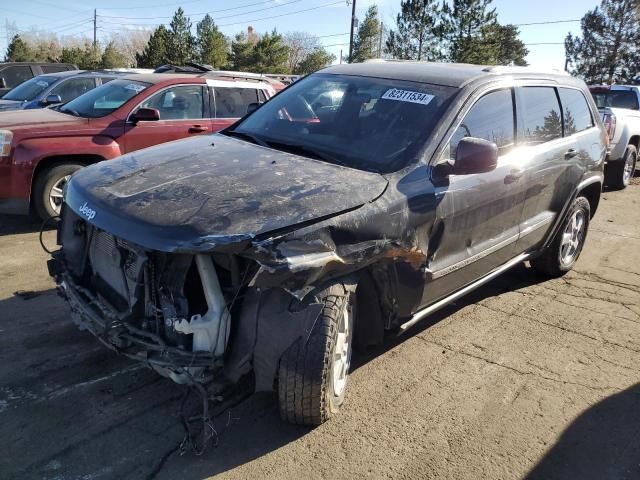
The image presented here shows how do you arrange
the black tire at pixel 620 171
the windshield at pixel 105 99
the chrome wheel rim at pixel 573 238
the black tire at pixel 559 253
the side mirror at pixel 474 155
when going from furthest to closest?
the black tire at pixel 620 171, the windshield at pixel 105 99, the chrome wheel rim at pixel 573 238, the black tire at pixel 559 253, the side mirror at pixel 474 155

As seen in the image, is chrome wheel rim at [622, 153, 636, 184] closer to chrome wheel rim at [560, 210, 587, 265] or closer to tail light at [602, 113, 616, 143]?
tail light at [602, 113, 616, 143]

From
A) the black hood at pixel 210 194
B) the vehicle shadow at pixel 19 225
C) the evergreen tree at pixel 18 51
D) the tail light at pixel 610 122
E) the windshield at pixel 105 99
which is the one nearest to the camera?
the black hood at pixel 210 194

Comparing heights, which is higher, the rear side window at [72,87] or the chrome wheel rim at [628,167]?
the rear side window at [72,87]

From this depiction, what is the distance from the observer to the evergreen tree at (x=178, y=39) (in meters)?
37.2

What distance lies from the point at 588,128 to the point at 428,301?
296 cm

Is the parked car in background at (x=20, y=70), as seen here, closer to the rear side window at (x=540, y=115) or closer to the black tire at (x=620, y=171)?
the black tire at (x=620, y=171)

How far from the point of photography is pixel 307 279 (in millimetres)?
2621

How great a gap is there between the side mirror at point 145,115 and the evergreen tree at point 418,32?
3089 cm

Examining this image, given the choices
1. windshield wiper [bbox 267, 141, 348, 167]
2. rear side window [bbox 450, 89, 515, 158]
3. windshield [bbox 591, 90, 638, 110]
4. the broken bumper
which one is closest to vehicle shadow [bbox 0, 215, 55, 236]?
the broken bumper

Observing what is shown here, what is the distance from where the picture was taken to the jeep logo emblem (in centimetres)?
285

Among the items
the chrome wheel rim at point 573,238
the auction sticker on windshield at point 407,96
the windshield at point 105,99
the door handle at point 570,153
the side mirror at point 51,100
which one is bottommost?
the chrome wheel rim at point 573,238

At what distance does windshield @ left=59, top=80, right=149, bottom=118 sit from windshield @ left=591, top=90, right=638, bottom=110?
9141 mm

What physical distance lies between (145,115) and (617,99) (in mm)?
9545

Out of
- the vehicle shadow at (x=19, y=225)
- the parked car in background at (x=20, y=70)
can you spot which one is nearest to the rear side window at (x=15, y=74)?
the parked car in background at (x=20, y=70)
